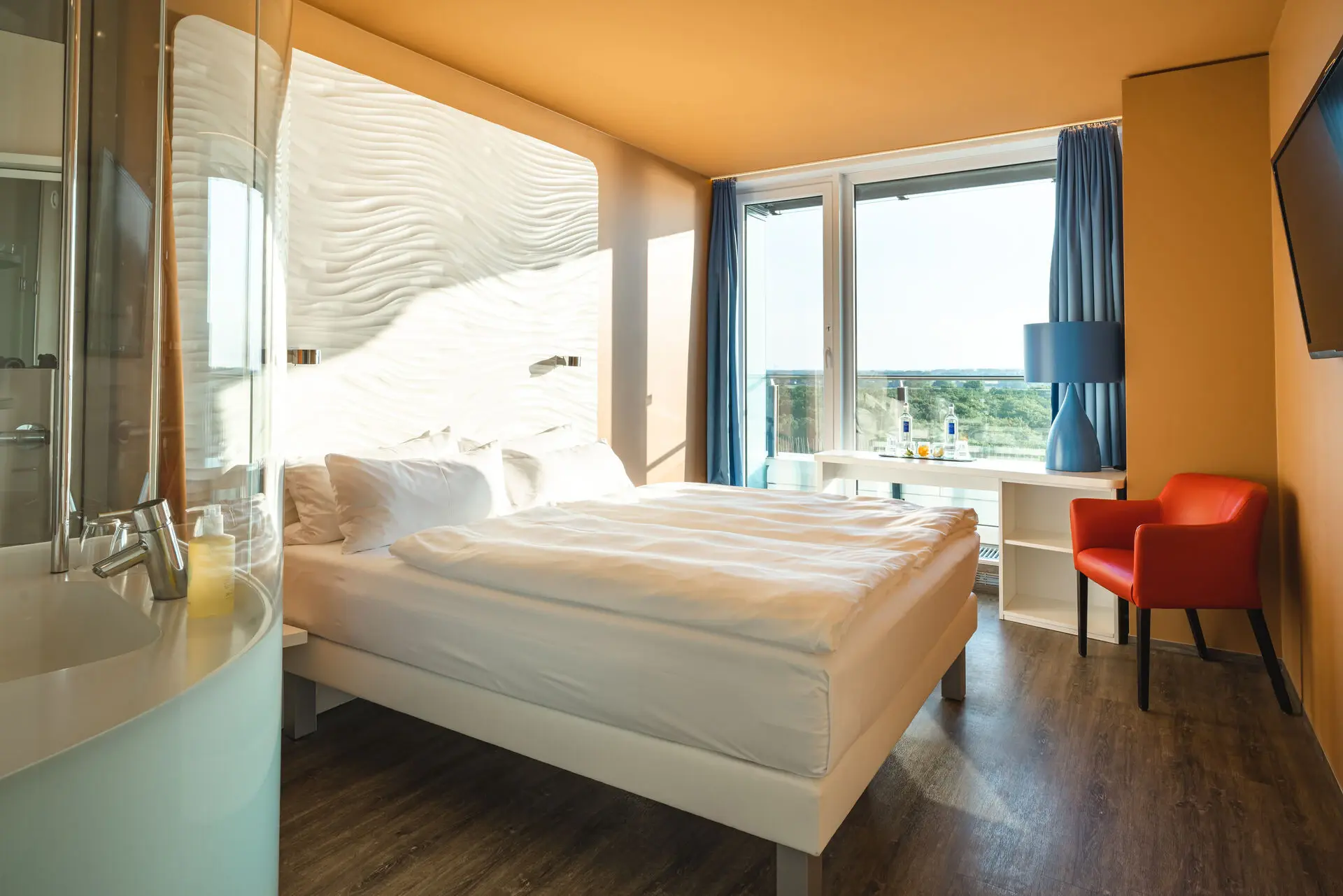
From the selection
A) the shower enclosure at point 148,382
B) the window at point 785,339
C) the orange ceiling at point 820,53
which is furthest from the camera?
the window at point 785,339

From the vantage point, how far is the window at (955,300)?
4793 mm

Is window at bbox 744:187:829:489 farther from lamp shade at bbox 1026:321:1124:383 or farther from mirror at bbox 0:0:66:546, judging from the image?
mirror at bbox 0:0:66:546

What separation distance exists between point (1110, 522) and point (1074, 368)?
2.55 feet

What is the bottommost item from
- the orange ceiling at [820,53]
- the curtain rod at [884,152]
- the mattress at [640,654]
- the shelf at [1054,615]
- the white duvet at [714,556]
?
the shelf at [1054,615]

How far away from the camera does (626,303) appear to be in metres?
4.89

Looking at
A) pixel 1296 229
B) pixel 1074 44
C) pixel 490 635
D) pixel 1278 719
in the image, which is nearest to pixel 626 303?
pixel 1074 44

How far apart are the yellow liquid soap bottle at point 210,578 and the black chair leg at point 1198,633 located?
378cm

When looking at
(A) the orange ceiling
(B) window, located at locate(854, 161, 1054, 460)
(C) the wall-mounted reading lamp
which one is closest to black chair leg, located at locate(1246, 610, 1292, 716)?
(B) window, located at locate(854, 161, 1054, 460)

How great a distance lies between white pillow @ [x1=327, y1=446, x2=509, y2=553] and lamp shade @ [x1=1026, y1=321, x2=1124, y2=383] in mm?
2784

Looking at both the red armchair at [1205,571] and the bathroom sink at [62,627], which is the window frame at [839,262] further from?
the bathroom sink at [62,627]

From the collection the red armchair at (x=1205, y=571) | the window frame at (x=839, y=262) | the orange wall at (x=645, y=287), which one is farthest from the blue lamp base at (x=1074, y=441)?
the orange wall at (x=645, y=287)

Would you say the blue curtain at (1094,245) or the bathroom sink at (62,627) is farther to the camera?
the blue curtain at (1094,245)

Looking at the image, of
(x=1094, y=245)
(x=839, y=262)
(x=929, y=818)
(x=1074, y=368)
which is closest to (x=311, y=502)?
(x=929, y=818)

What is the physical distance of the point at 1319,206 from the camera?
219 centimetres
